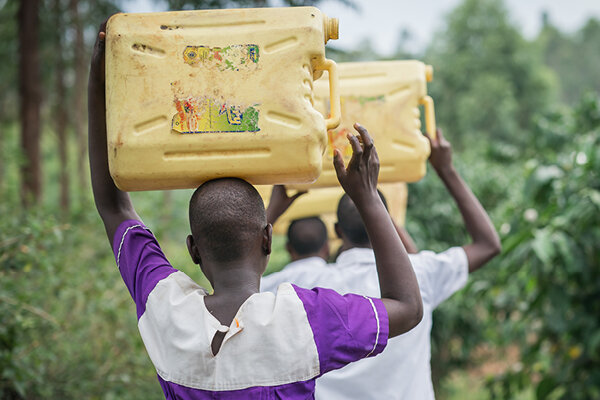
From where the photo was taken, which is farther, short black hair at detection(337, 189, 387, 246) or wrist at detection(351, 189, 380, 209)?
short black hair at detection(337, 189, 387, 246)

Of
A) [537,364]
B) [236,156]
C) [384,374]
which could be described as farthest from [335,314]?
[537,364]

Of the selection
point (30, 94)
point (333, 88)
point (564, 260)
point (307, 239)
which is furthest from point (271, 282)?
point (30, 94)

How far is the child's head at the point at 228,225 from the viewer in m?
1.43

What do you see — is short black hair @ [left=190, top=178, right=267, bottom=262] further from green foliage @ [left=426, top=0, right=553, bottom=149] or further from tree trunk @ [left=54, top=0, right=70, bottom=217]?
green foliage @ [left=426, top=0, right=553, bottom=149]

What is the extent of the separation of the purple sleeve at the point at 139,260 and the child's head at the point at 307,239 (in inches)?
46.9

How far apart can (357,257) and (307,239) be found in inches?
21.7

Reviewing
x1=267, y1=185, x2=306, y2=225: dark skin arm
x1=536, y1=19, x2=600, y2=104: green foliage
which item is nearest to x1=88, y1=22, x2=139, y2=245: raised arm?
x1=267, y1=185, x2=306, y2=225: dark skin arm

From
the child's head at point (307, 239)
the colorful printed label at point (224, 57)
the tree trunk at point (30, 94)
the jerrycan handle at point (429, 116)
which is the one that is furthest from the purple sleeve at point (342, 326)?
the tree trunk at point (30, 94)

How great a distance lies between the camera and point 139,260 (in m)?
1.59

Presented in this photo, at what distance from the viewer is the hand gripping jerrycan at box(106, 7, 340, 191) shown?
4.91 ft

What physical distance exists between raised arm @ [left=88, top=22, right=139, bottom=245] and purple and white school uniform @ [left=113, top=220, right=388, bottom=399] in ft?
1.27

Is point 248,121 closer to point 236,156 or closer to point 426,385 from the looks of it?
point 236,156

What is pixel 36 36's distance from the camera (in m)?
6.38

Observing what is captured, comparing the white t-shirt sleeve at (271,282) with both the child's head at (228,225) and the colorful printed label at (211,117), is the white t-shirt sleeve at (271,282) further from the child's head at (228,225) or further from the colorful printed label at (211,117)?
the colorful printed label at (211,117)
